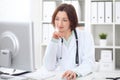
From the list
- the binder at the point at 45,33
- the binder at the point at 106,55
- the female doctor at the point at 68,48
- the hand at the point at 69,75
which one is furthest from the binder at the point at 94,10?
the hand at the point at 69,75

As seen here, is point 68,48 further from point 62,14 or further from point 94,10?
point 94,10

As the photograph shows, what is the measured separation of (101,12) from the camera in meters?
3.59

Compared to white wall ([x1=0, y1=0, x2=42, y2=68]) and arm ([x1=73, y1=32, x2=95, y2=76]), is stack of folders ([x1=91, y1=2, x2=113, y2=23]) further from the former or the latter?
arm ([x1=73, y1=32, x2=95, y2=76])

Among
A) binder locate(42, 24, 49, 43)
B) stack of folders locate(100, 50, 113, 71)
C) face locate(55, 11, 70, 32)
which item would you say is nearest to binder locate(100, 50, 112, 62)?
stack of folders locate(100, 50, 113, 71)

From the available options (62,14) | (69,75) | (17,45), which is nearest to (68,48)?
(62,14)

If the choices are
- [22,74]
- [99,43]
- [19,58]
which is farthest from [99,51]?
[19,58]

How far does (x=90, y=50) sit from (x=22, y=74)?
66 cm

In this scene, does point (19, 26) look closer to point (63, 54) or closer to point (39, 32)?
point (63, 54)

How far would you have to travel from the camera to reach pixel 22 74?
6.82 feet

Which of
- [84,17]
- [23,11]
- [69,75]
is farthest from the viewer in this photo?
→ [23,11]

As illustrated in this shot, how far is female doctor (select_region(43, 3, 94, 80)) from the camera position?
228 centimetres

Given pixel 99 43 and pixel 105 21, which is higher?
pixel 105 21

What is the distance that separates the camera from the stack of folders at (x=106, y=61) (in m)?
3.52

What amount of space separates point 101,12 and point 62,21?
1.44m
